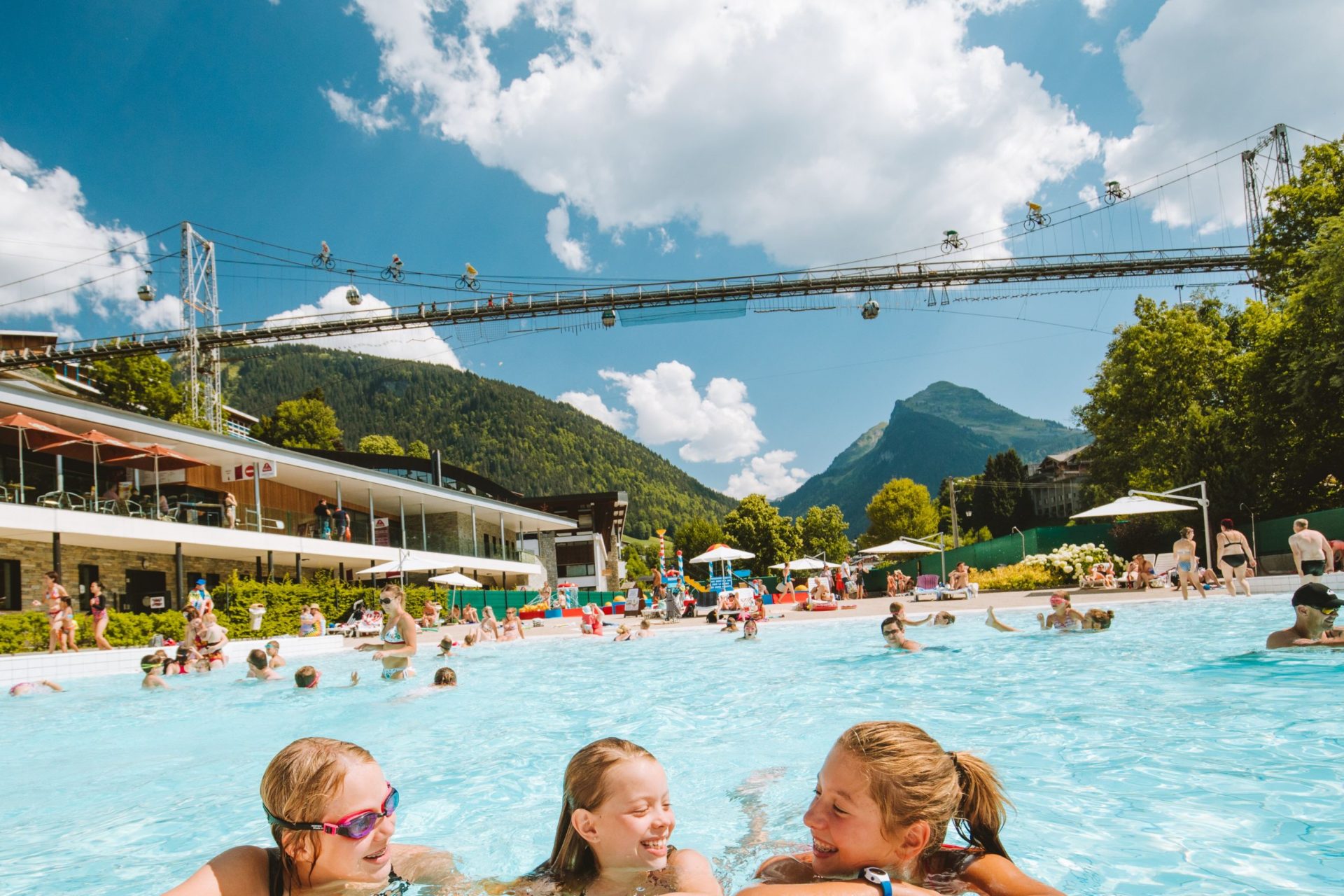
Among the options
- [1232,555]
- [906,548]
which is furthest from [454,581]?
[1232,555]

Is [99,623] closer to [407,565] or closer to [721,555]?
[407,565]

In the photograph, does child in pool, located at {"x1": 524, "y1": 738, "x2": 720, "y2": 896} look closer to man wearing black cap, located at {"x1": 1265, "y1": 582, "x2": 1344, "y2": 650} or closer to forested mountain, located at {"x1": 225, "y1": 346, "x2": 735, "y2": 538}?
man wearing black cap, located at {"x1": 1265, "y1": 582, "x2": 1344, "y2": 650}

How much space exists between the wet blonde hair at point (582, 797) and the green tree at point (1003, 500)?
303 ft

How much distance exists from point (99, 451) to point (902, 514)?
73.4 m

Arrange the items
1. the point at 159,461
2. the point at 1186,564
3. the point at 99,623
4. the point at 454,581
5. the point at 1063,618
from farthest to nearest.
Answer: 1. the point at 454,581
2. the point at 159,461
3. the point at 1186,564
4. the point at 99,623
5. the point at 1063,618

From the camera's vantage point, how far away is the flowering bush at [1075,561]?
2342 cm

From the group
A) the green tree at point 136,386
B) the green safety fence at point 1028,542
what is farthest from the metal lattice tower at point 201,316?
the green safety fence at point 1028,542

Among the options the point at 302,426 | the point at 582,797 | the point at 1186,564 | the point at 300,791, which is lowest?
the point at 1186,564

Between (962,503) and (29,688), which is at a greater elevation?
(962,503)

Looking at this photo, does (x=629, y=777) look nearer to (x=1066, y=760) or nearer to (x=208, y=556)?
(x=1066, y=760)

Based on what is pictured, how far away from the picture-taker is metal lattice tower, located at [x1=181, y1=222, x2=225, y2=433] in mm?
43344

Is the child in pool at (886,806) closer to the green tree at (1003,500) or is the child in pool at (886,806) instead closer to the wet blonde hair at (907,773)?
the wet blonde hair at (907,773)

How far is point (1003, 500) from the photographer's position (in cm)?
8981

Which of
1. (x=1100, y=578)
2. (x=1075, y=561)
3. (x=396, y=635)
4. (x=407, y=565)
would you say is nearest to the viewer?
(x=396, y=635)
